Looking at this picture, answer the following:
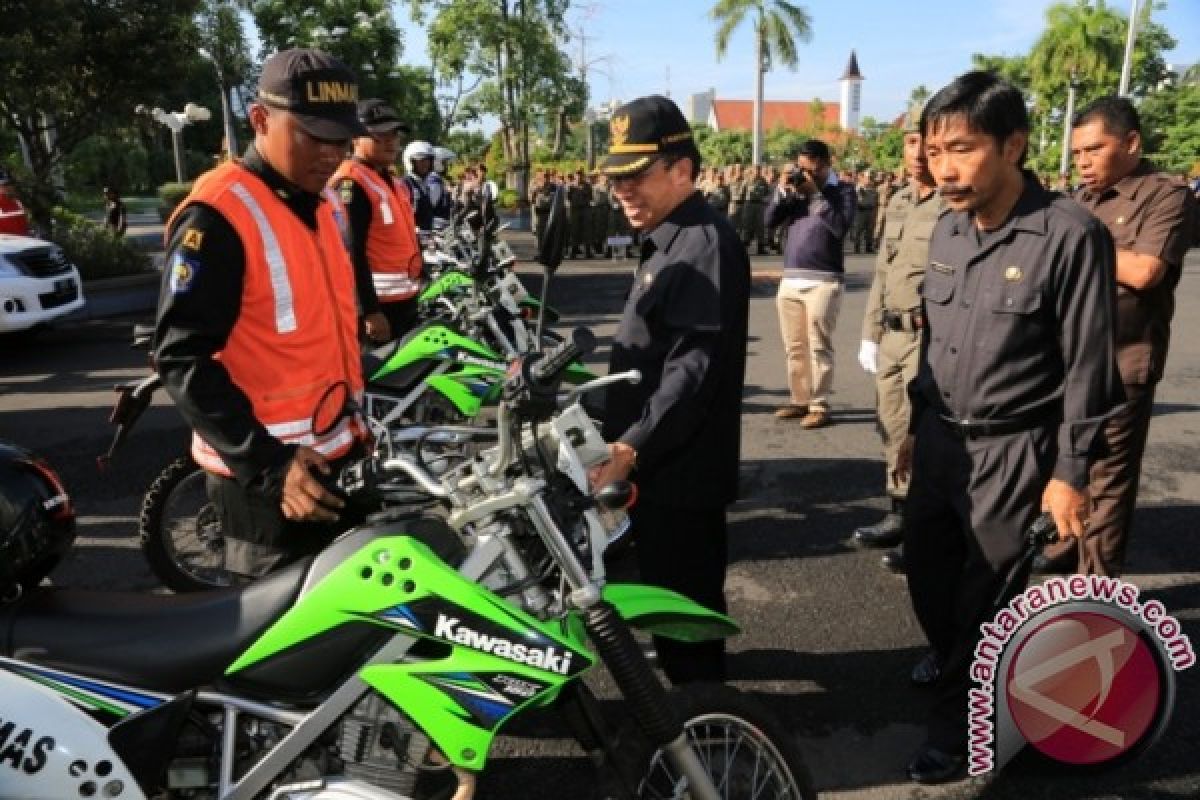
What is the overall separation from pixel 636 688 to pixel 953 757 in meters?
1.46

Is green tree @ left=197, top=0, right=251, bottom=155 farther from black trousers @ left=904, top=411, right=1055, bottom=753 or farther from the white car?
black trousers @ left=904, top=411, right=1055, bottom=753

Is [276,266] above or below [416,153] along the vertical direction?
below

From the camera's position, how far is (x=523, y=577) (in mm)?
1884

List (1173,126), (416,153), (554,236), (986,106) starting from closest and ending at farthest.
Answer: (554,236), (986,106), (416,153), (1173,126)

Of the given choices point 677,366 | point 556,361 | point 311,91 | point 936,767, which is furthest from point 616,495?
point 936,767

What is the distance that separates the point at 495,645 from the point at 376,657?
250 millimetres

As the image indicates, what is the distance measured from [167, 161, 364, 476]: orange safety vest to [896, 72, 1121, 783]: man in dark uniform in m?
1.78

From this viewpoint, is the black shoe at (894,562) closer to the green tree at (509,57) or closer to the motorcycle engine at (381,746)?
the motorcycle engine at (381,746)

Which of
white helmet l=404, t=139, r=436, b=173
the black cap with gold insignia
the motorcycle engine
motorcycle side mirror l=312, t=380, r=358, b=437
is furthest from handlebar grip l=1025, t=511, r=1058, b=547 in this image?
white helmet l=404, t=139, r=436, b=173

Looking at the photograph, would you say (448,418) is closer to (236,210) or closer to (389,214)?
(389,214)

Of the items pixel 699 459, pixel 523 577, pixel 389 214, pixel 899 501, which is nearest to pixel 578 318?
pixel 389 214

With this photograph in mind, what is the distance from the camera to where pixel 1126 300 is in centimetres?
358

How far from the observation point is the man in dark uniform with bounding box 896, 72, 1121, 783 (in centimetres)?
238

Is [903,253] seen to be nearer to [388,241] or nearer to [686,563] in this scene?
[686,563]
